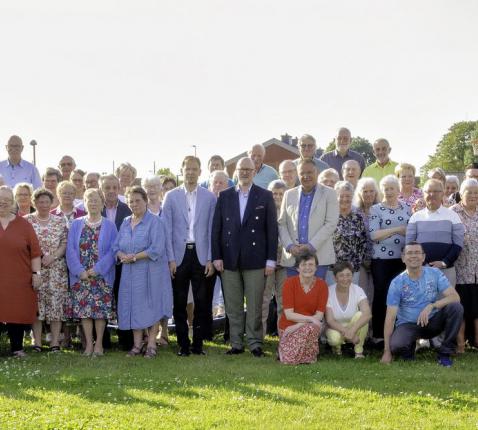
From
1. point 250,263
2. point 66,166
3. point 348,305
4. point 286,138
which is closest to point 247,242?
point 250,263

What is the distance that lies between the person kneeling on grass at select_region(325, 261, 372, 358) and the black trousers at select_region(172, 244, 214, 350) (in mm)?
1601

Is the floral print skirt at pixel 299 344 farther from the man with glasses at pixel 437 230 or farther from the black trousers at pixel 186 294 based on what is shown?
the man with glasses at pixel 437 230

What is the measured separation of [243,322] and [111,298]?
1720 millimetres

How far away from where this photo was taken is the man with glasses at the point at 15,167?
11188mm

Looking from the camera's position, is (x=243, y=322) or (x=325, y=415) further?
(x=243, y=322)

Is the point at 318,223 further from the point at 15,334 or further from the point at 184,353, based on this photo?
the point at 15,334

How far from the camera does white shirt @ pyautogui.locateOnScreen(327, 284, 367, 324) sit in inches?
341

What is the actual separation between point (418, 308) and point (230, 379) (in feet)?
8.63

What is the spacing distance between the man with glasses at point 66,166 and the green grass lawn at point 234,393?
386 cm

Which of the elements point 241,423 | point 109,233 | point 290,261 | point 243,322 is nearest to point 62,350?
point 109,233

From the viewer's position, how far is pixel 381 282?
898 cm

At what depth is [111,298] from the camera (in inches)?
352

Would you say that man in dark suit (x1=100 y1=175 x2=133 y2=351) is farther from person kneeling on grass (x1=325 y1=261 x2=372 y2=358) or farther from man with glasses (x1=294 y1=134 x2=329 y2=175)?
man with glasses (x1=294 y1=134 x2=329 y2=175)

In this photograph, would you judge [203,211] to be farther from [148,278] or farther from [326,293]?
[326,293]
